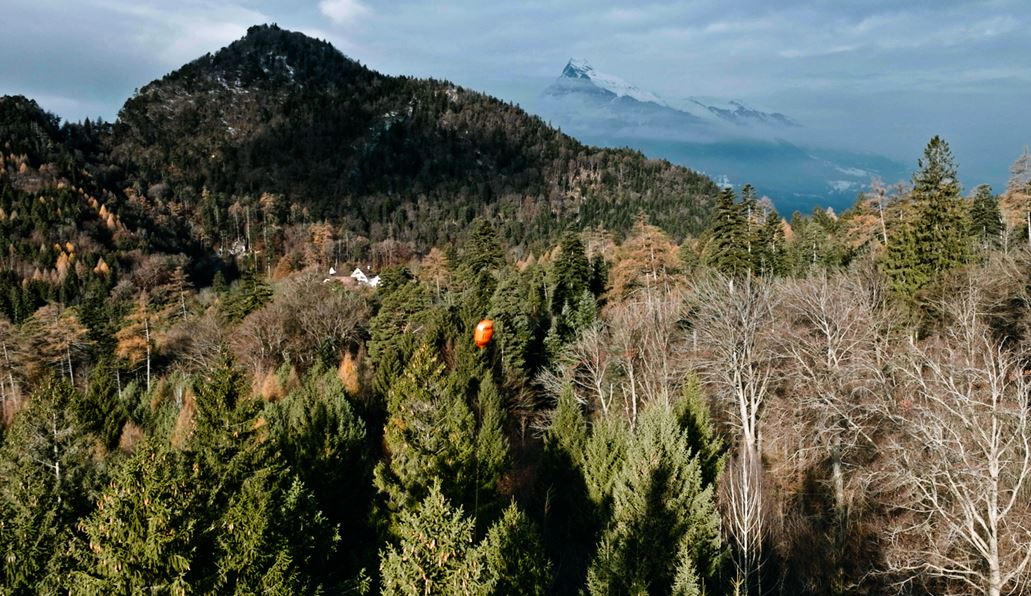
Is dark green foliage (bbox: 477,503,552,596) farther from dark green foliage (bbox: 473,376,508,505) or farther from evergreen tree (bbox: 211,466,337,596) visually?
dark green foliage (bbox: 473,376,508,505)

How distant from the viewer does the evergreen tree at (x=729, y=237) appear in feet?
147

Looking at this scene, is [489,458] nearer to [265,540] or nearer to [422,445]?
[422,445]

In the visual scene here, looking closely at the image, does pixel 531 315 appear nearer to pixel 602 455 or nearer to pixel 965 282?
pixel 602 455

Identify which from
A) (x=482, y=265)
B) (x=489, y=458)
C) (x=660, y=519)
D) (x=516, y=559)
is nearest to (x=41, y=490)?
(x=516, y=559)

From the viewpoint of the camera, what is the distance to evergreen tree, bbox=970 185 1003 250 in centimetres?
5297

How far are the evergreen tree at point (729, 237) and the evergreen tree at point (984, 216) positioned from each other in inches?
892

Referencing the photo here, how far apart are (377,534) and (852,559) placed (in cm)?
1739

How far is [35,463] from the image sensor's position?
17.4 metres

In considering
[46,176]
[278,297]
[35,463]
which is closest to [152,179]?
[46,176]

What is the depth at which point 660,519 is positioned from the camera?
17.8 metres

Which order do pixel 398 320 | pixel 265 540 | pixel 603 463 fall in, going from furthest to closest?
pixel 398 320 → pixel 603 463 → pixel 265 540

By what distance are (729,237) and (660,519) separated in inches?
1307

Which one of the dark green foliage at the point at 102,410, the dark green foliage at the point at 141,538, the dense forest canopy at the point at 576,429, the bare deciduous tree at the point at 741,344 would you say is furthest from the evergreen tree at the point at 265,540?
the dark green foliage at the point at 102,410

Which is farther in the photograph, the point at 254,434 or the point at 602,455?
the point at 602,455
